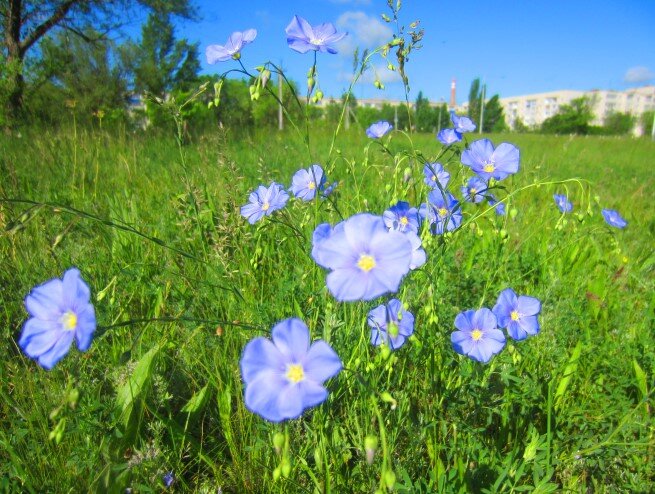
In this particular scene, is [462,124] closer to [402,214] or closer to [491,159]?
[491,159]

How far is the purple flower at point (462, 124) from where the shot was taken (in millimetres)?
2123

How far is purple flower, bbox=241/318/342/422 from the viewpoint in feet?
2.66

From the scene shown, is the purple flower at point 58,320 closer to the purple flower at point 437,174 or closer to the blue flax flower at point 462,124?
the purple flower at point 437,174

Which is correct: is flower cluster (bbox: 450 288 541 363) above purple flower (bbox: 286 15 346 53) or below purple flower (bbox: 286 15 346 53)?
below

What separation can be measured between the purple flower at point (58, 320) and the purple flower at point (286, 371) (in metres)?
0.32

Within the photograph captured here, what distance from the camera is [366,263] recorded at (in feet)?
3.03

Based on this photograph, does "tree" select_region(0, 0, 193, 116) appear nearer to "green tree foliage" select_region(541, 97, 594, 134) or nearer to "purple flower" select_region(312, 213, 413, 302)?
"purple flower" select_region(312, 213, 413, 302)

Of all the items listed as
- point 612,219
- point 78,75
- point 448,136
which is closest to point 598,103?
point 78,75

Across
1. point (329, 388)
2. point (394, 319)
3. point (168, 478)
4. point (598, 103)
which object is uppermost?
point (598, 103)

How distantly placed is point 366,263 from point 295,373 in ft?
0.89

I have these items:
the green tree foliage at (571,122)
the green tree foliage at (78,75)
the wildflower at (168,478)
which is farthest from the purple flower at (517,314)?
the green tree foliage at (571,122)

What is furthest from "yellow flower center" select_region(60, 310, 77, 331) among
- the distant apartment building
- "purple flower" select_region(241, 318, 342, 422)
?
the distant apartment building

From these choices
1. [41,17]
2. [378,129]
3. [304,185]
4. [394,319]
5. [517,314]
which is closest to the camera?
[394,319]

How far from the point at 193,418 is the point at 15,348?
33.8 inches
